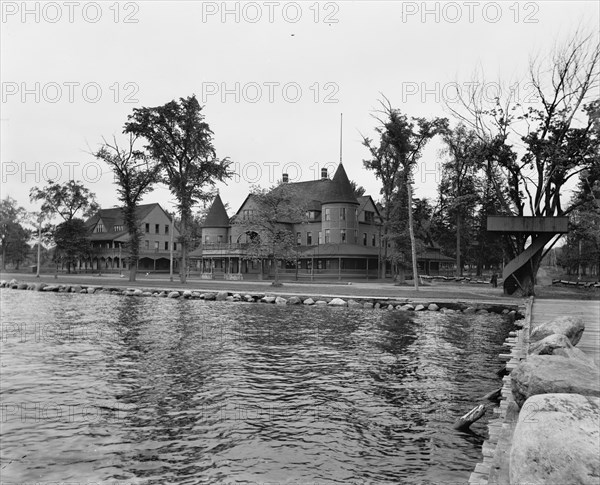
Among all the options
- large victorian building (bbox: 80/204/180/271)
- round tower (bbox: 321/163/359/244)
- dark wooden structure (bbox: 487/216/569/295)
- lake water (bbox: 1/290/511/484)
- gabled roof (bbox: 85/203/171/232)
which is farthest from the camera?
gabled roof (bbox: 85/203/171/232)

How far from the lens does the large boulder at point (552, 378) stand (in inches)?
243

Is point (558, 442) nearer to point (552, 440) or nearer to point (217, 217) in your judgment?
point (552, 440)

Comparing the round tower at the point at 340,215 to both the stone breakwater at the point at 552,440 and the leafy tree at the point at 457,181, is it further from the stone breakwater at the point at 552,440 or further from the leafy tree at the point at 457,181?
the stone breakwater at the point at 552,440

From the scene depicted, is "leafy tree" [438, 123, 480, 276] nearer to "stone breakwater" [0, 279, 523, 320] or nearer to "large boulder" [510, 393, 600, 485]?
"stone breakwater" [0, 279, 523, 320]

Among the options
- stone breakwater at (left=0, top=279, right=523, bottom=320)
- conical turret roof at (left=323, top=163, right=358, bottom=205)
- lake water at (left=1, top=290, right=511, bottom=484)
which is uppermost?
conical turret roof at (left=323, top=163, right=358, bottom=205)

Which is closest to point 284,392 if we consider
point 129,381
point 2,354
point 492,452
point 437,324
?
point 129,381

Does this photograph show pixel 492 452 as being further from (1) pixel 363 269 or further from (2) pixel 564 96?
(1) pixel 363 269

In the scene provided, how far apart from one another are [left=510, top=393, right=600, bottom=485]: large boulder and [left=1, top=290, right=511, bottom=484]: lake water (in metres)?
2.38

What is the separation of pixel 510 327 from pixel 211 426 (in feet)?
51.7

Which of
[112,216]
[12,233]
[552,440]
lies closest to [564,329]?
[552,440]

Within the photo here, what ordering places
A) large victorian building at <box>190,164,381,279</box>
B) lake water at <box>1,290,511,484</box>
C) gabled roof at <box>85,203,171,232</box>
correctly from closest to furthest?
→ lake water at <box>1,290,511,484</box>
large victorian building at <box>190,164,381,279</box>
gabled roof at <box>85,203,171,232</box>

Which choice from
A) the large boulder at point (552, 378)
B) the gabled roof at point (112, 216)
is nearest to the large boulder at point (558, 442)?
the large boulder at point (552, 378)

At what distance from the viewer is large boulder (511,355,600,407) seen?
6176 millimetres

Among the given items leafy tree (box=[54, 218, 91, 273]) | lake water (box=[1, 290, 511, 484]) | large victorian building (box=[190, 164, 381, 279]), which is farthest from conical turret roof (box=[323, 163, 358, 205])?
lake water (box=[1, 290, 511, 484])
